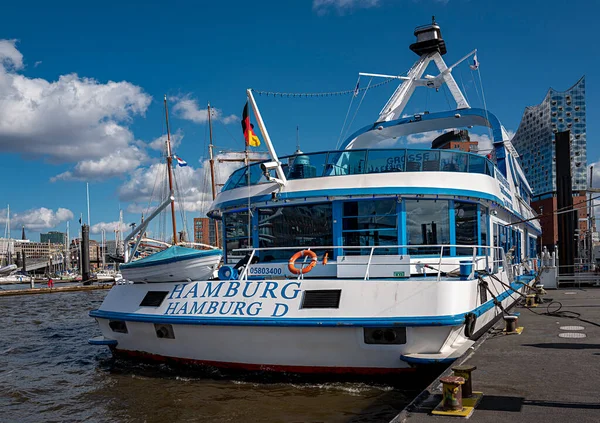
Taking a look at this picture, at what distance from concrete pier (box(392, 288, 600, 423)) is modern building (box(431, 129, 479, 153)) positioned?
97.2 ft

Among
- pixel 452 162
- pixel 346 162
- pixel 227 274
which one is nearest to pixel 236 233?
pixel 227 274

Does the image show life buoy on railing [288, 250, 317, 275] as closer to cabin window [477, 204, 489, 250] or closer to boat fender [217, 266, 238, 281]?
boat fender [217, 266, 238, 281]

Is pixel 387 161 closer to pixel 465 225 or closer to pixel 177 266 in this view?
pixel 465 225

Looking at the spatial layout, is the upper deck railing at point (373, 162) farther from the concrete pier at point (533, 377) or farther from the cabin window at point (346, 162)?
the concrete pier at point (533, 377)

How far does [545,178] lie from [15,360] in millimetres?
102582

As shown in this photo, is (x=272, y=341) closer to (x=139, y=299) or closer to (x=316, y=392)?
(x=316, y=392)

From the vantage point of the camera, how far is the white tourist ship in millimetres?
8156

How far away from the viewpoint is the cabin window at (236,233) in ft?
39.1

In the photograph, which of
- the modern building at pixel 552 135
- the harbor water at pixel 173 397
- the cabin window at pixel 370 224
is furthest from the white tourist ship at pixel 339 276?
the modern building at pixel 552 135

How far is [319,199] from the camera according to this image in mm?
10719

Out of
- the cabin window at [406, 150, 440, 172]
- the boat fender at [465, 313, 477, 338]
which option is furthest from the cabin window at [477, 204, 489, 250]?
the boat fender at [465, 313, 477, 338]

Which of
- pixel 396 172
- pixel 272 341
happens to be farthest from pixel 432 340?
pixel 396 172

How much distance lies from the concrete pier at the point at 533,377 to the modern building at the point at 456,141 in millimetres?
29619

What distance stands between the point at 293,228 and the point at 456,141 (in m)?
35.5
